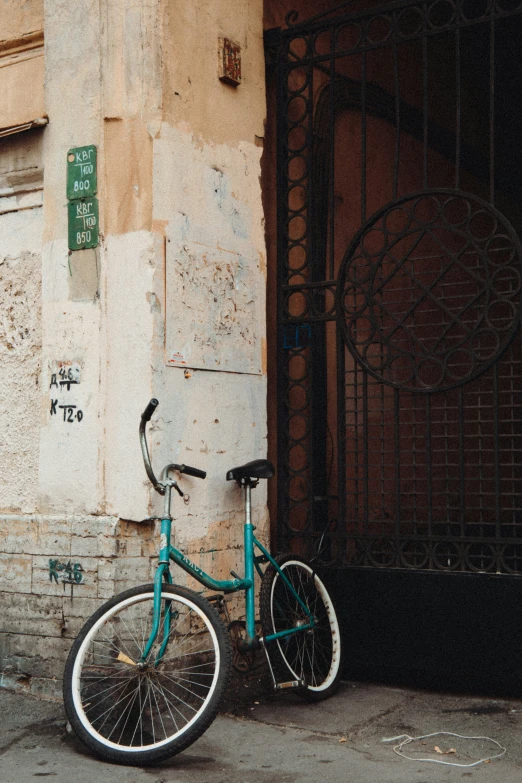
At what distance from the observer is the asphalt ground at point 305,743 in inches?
158

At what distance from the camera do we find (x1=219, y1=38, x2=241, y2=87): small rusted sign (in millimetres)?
5551

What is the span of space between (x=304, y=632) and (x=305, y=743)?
0.88 m

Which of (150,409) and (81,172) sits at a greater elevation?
(81,172)

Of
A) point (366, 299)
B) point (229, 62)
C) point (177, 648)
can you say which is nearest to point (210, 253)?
point (366, 299)

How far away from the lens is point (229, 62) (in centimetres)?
560

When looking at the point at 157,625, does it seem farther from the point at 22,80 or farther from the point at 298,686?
the point at 22,80

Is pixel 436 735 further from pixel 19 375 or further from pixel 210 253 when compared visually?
pixel 19 375

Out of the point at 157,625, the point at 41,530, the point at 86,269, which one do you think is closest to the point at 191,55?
the point at 86,269

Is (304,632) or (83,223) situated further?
(304,632)

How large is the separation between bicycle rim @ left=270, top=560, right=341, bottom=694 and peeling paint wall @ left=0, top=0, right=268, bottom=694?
42 centimetres

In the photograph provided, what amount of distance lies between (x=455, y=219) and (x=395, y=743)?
5956 mm

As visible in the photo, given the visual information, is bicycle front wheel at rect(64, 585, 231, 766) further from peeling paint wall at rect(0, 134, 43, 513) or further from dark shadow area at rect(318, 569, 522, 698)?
peeling paint wall at rect(0, 134, 43, 513)

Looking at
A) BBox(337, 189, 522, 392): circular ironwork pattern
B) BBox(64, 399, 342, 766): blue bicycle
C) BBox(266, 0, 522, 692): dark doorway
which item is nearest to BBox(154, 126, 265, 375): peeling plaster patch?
BBox(266, 0, 522, 692): dark doorway

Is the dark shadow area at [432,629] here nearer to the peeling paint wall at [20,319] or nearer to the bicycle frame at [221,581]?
the bicycle frame at [221,581]
